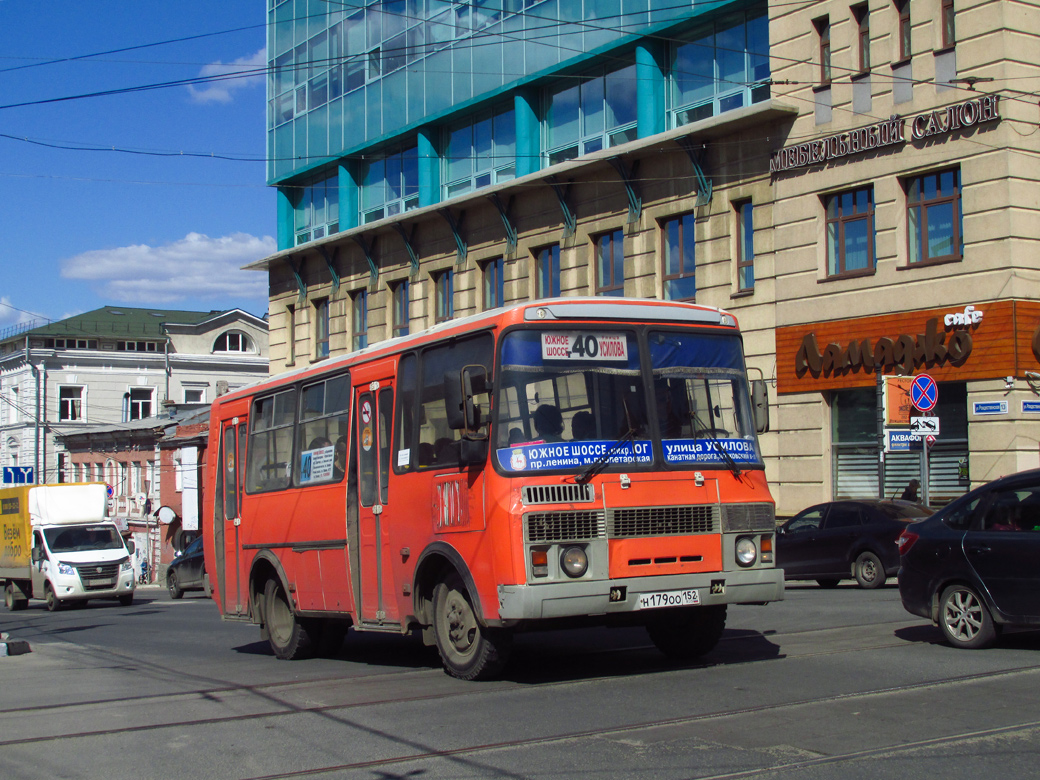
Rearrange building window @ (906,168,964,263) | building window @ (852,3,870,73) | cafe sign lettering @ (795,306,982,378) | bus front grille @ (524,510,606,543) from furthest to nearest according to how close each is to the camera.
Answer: building window @ (852,3,870,73) < building window @ (906,168,964,263) < cafe sign lettering @ (795,306,982,378) < bus front grille @ (524,510,606,543)

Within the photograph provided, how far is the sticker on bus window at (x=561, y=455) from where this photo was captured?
9.38 meters

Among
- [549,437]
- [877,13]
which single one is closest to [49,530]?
[877,13]

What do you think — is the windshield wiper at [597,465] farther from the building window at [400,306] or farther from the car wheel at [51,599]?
the building window at [400,306]

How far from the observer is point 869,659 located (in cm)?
1046

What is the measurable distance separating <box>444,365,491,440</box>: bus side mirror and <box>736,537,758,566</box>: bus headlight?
2258 mm

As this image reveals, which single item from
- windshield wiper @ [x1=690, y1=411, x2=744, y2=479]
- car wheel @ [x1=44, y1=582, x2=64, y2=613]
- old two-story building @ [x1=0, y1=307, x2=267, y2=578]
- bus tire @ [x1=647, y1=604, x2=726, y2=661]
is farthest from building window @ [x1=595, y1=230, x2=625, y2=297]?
old two-story building @ [x1=0, y1=307, x2=267, y2=578]

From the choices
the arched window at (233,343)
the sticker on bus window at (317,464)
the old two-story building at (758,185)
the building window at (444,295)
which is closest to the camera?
the sticker on bus window at (317,464)

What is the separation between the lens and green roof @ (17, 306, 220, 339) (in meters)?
73.2

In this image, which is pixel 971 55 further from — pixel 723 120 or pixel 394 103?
pixel 394 103

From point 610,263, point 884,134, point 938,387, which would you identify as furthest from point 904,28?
point 610,263

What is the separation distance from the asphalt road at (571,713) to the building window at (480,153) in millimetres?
24120

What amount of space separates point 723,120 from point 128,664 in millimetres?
18809

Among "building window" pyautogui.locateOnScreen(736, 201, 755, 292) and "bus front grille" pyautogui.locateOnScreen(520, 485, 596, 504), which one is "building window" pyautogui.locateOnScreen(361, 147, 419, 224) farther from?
"bus front grille" pyautogui.locateOnScreen(520, 485, 596, 504)

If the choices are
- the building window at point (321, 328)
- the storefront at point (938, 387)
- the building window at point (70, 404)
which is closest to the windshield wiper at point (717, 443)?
the storefront at point (938, 387)
